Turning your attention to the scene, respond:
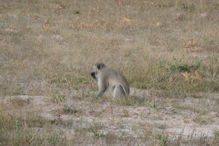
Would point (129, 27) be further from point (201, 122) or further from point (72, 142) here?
point (72, 142)

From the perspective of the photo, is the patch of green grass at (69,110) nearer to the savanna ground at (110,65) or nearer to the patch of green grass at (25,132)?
the savanna ground at (110,65)

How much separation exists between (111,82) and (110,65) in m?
3.02

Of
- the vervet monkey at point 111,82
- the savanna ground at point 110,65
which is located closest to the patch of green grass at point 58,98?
the savanna ground at point 110,65

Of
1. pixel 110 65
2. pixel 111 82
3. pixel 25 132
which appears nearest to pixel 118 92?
pixel 111 82

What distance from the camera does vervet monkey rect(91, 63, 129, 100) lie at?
23.4 ft

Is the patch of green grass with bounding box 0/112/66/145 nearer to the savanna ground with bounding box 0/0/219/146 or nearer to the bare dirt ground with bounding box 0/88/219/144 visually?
the savanna ground with bounding box 0/0/219/146

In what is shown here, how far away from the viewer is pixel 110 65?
1036 cm

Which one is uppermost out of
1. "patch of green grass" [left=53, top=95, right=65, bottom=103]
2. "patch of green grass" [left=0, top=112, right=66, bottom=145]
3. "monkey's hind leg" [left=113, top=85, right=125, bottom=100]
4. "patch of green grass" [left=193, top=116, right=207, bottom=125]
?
"monkey's hind leg" [left=113, top=85, right=125, bottom=100]

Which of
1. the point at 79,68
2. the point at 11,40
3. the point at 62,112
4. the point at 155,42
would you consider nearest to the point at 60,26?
the point at 11,40

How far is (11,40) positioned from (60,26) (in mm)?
2735

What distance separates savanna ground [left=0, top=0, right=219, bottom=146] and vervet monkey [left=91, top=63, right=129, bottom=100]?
0.22 metres

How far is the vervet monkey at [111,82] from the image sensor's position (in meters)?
7.12

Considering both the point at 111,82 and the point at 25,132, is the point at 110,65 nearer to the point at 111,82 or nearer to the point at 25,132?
the point at 111,82

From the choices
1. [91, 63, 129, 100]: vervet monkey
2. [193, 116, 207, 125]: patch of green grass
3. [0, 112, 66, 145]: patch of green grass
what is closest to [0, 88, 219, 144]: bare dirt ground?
[193, 116, 207, 125]: patch of green grass
